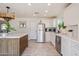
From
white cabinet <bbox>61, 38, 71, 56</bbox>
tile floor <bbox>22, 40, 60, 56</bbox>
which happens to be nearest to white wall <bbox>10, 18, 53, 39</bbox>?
tile floor <bbox>22, 40, 60, 56</bbox>

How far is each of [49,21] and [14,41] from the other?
8.49 m

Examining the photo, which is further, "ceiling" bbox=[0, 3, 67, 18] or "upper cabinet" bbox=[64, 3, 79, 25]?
"ceiling" bbox=[0, 3, 67, 18]

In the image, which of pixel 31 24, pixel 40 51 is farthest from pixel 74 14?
pixel 31 24

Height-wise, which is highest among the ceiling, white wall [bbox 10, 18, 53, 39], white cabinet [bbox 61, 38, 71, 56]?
the ceiling

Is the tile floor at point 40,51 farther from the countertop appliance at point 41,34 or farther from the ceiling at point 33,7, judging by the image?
the countertop appliance at point 41,34

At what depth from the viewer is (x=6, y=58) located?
142 centimetres

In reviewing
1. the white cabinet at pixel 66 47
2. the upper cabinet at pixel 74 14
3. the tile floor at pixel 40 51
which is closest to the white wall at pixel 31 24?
the tile floor at pixel 40 51

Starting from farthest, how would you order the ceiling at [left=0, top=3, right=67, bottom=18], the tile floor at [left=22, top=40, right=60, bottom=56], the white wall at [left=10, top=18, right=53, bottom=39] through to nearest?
1. the white wall at [left=10, top=18, right=53, bottom=39]
2. the ceiling at [left=0, top=3, right=67, bottom=18]
3. the tile floor at [left=22, top=40, right=60, bottom=56]

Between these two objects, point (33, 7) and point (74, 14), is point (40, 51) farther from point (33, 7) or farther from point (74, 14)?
point (33, 7)

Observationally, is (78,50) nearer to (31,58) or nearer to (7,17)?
(31,58)

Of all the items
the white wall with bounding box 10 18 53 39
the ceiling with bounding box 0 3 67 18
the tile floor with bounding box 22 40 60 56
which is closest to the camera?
the tile floor with bounding box 22 40 60 56

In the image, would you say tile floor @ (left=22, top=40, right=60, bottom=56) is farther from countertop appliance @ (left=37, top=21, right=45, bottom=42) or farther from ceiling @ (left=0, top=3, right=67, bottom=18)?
countertop appliance @ (left=37, top=21, right=45, bottom=42)

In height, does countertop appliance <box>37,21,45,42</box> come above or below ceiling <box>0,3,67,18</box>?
below

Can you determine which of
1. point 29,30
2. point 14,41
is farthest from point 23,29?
point 14,41
